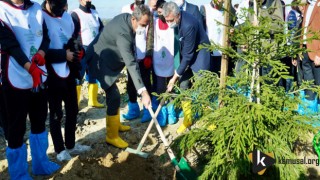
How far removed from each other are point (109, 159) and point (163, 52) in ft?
6.93

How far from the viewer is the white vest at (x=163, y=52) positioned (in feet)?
18.2

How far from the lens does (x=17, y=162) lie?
→ 12.7ft

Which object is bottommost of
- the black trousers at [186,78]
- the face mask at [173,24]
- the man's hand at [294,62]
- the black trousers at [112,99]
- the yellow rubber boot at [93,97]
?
the yellow rubber boot at [93,97]

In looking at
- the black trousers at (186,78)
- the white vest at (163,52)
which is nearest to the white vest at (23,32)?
the white vest at (163,52)

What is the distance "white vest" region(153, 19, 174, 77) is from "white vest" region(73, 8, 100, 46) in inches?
71.1

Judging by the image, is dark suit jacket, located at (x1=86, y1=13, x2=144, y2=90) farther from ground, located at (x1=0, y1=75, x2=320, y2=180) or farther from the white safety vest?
ground, located at (x1=0, y1=75, x2=320, y2=180)

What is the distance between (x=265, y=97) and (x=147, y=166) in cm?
211

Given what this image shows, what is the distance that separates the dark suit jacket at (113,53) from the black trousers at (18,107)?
1088mm

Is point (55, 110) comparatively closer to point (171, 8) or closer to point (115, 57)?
point (115, 57)

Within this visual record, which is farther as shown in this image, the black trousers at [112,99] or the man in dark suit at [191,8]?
the man in dark suit at [191,8]

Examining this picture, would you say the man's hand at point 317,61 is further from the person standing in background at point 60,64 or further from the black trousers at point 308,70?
the person standing in background at point 60,64

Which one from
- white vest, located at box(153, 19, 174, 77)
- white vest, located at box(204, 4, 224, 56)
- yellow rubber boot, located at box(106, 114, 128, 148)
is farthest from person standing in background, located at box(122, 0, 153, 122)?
white vest, located at box(204, 4, 224, 56)

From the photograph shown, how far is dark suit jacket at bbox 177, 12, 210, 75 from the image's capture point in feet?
16.5

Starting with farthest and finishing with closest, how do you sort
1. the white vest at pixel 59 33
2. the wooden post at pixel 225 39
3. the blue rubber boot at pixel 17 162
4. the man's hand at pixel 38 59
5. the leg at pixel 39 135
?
the white vest at pixel 59 33, the leg at pixel 39 135, the blue rubber boot at pixel 17 162, the man's hand at pixel 38 59, the wooden post at pixel 225 39
